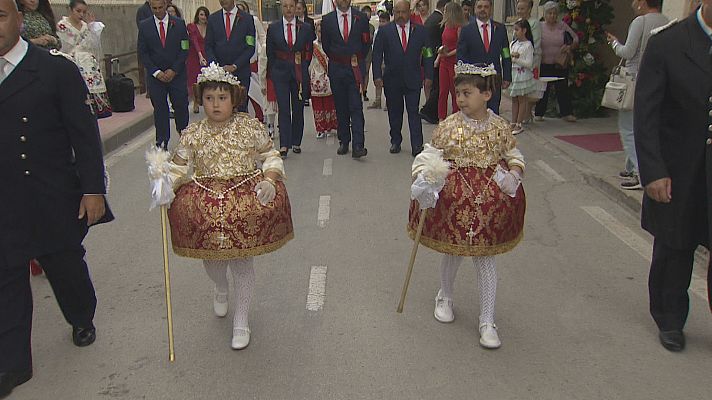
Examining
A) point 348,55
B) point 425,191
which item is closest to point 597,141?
point 348,55

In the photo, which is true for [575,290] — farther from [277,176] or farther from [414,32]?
[414,32]

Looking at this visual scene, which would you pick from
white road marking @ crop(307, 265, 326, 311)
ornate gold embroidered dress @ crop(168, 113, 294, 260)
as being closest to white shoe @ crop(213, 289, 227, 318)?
white road marking @ crop(307, 265, 326, 311)

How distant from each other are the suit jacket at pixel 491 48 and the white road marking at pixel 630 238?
109 inches

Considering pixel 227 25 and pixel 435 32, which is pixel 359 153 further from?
pixel 435 32

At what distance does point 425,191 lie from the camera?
347 centimetres

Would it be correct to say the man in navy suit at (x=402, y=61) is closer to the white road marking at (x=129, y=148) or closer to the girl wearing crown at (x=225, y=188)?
the white road marking at (x=129, y=148)

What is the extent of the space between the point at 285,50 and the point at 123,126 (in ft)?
11.4

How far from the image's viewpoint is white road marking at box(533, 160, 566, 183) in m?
7.59

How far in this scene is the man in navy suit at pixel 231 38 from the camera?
349 inches

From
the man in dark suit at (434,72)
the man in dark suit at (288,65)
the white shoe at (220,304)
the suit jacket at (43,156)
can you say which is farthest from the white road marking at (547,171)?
the suit jacket at (43,156)

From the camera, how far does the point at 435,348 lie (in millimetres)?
3744

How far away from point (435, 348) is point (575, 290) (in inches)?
51.4

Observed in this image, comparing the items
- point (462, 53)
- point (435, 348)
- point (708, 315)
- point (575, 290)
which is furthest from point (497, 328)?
point (462, 53)

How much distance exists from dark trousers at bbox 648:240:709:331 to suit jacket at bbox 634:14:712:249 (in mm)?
123
